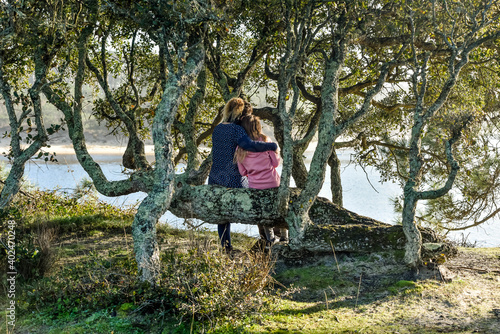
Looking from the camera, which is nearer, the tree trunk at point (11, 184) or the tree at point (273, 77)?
the tree at point (273, 77)

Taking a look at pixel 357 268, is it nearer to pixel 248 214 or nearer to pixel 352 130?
pixel 248 214

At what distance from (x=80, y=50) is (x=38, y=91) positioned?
1137mm

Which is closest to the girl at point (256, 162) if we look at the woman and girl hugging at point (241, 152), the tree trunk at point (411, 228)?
the woman and girl hugging at point (241, 152)

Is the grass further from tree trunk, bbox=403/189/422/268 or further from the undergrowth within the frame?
tree trunk, bbox=403/189/422/268

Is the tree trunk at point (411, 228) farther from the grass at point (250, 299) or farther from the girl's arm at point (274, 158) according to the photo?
the girl's arm at point (274, 158)

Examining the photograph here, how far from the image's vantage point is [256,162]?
20.5 ft

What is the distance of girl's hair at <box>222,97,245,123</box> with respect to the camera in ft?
20.2

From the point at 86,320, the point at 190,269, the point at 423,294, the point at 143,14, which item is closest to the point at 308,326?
the point at 190,269

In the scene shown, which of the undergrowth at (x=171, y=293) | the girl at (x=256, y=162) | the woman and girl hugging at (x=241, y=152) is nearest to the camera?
the undergrowth at (x=171, y=293)

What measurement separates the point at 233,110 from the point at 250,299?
115 inches

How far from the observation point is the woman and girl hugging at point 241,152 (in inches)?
238

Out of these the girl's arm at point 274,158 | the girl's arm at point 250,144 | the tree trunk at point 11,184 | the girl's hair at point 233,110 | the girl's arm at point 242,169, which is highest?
the girl's hair at point 233,110

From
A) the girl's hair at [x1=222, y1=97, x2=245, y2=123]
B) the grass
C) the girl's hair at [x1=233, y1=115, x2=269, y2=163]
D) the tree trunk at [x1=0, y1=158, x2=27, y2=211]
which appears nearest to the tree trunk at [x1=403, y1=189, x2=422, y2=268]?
the grass

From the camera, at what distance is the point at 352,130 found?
11.3 metres
